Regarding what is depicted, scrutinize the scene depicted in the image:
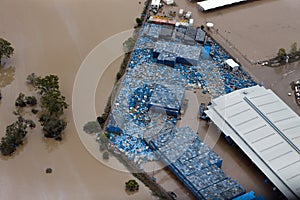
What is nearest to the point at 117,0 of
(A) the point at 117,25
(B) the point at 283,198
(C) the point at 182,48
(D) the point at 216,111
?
(A) the point at 117,25

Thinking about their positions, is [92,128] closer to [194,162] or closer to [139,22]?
[194,162]

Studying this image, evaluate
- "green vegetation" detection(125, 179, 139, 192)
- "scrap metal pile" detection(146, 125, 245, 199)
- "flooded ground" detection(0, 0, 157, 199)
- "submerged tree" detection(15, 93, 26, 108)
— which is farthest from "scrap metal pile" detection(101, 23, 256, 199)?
"submerged tree" detection(15, 93, 26, 108)

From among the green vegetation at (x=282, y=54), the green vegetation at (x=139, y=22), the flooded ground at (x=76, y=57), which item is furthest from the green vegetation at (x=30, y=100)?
the green vegetation at (x=282, y=54)

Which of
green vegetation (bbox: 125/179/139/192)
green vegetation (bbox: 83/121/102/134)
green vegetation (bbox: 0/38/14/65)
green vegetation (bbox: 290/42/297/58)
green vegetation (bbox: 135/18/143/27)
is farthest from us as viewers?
green vegetation (bbox: 135/18/143/27)

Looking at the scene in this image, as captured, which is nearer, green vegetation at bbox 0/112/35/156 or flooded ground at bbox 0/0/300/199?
flooded ground at bbox 0/0/300/199

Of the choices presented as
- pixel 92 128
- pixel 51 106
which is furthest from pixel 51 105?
pixel 92 128

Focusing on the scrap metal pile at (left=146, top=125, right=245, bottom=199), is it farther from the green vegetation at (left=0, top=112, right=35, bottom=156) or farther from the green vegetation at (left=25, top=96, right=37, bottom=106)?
the green vegetation at (left=25, top=96, right=37, bottom=106)
